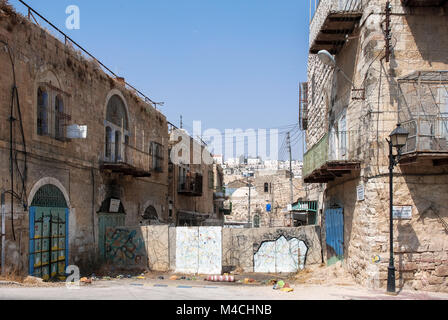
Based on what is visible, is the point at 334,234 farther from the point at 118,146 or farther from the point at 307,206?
the point at 118,146

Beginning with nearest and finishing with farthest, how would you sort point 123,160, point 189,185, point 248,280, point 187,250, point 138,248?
point 248,280 < point 187,250 < point 138,248 < point 123,160 < point 189,185

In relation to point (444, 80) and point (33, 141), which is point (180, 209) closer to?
point (33, 141)

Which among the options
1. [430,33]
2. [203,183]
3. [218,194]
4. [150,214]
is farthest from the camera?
[218,194]

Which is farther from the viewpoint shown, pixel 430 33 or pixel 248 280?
pixel 248 280

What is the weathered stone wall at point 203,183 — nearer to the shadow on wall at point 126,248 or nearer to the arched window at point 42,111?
the shadow on wall at point 126,248

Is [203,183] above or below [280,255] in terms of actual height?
above

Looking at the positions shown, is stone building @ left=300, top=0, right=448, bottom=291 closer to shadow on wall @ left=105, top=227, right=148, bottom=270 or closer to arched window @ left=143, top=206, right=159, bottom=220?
shadow on wall @ left=105, top=227, right=148, bottom=270

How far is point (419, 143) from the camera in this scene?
42.5 feet

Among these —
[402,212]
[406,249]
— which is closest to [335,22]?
[402,212]

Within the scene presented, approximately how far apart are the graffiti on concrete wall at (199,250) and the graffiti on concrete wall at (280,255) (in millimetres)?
1709

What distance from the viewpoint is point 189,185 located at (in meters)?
30.4

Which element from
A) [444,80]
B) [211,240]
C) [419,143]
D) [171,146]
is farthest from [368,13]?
[171,146]

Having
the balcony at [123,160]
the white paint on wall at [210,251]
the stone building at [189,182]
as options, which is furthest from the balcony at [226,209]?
the white paint on wall at [210,251]

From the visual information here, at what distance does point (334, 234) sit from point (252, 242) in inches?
133
